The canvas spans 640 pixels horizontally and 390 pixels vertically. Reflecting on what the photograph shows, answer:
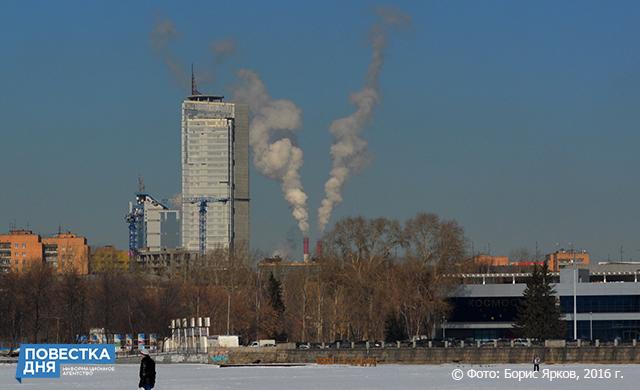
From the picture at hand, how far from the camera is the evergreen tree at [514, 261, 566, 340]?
5108 inches

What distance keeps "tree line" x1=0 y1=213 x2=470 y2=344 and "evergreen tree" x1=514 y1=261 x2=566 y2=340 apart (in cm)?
904

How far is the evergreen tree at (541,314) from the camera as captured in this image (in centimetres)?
12975

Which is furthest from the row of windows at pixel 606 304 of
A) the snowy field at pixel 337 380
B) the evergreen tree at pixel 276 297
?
the snowy field at pixel 337 380

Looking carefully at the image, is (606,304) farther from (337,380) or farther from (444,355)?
(337,380)

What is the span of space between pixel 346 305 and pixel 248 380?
215ft

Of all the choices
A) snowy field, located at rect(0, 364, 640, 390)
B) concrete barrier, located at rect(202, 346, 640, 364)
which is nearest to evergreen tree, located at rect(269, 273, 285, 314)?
concrete barrier, located at rect(202, 346, 640, 364)

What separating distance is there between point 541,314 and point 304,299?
27.5 metres

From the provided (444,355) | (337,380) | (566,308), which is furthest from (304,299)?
(337,380)

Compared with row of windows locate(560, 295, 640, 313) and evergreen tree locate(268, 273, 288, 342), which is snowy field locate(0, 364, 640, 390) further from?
evergreen tree locate(268, 273, 288, 342)

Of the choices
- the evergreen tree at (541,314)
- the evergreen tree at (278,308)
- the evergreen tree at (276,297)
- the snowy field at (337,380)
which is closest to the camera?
the snowy field at (337,380)

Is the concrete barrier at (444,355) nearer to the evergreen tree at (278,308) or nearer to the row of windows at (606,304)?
the evergreen tree at (278,308)

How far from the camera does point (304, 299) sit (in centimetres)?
15138

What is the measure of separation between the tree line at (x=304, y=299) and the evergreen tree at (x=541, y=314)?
9.04 meters

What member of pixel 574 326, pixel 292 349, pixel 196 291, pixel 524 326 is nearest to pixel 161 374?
pixel 292 349
